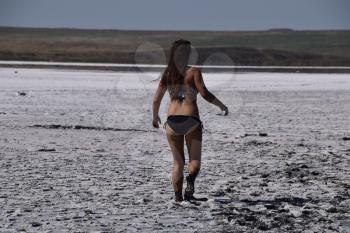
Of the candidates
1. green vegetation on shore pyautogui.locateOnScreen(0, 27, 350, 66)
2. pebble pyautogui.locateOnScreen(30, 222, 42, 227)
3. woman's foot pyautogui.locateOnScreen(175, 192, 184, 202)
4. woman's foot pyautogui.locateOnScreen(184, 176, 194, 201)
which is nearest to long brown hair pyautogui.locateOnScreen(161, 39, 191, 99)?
woman's foot pyautogui.locateOnScreen(184, 176, 194, 201)

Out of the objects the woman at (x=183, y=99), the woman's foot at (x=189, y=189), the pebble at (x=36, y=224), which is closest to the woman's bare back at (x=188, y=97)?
the woman at (x=183, y=99)

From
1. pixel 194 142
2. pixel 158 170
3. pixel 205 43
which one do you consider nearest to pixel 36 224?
pixel 194 142

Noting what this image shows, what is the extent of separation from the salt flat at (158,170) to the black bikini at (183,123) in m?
0.64

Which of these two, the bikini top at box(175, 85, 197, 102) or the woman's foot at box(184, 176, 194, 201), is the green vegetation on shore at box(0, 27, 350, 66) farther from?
the bikini top at box(175, 85, 197, 102)

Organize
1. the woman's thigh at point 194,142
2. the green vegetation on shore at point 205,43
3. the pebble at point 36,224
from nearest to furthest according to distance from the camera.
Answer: the pebble at point 36,224
the woman's thigh at point 194,142
the green vegetation on shore at point 205,43

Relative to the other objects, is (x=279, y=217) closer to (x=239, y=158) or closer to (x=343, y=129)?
(x=239, y=158)

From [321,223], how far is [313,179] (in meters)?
2.33

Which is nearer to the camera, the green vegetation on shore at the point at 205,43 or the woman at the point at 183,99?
the woman at the point at 183,99

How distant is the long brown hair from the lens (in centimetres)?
698

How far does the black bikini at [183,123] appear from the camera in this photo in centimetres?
704

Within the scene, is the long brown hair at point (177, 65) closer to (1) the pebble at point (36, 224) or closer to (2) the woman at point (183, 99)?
(2) the woman at point (183, 99)

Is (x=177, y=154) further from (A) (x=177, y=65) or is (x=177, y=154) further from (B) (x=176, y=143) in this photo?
(A) (x=177, y=65)

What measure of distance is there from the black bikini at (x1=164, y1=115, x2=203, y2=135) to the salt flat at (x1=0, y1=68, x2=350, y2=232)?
64 cm

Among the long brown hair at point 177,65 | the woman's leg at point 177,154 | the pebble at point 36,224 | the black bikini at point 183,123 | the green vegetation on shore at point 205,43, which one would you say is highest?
the green vegetation on shore at point 205,43
